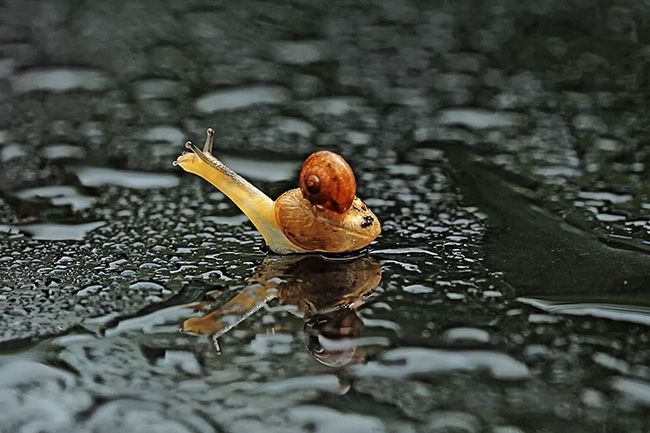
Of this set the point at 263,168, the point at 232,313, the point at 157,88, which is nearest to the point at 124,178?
the point at 263,168

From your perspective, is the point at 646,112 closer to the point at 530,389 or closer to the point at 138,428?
the point at 530,389

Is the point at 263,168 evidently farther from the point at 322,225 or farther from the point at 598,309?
the point at 598,309

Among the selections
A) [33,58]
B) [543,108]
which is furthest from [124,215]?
[543,108]

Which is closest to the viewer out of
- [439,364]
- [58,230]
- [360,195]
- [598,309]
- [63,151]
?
[439,364]

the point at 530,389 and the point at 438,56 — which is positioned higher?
the point at 438,56

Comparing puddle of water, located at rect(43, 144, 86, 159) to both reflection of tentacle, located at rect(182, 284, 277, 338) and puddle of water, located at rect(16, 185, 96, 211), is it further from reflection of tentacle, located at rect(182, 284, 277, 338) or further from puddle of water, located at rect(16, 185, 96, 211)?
reflection of tentacle, located at rect(182, 284, 277, 338)

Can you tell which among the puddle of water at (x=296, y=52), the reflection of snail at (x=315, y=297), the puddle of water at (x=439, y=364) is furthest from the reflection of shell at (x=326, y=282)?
the puddle of water at (x=296, y=52)
